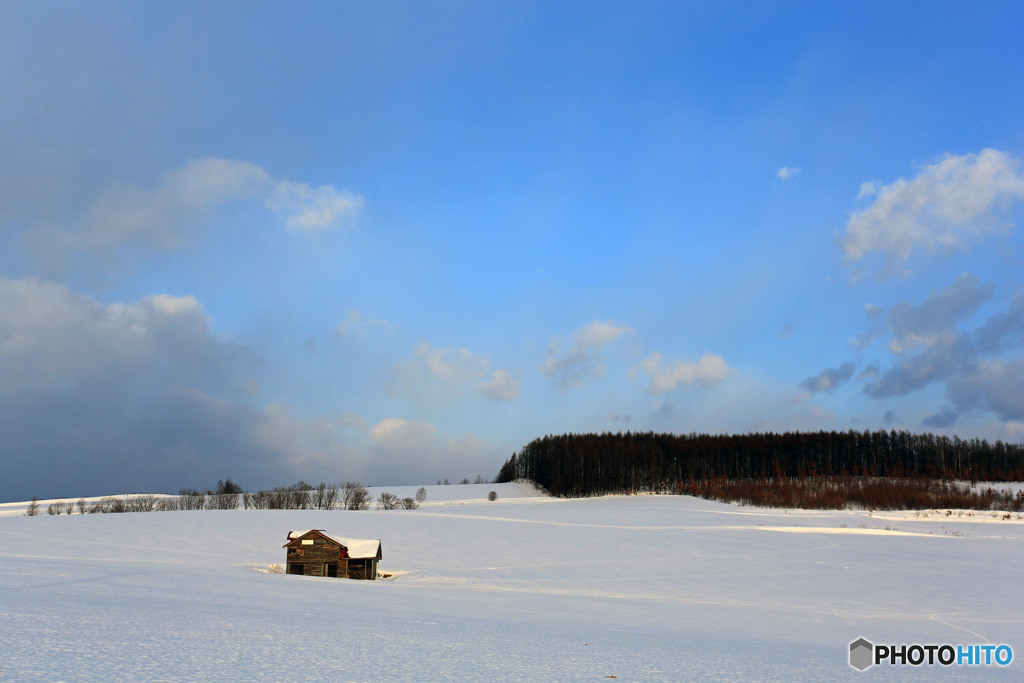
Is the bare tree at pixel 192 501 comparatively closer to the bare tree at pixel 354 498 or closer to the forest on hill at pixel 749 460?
the bare tree at pixel 354 498

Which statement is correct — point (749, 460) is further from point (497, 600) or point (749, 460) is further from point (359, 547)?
point (497, 600)

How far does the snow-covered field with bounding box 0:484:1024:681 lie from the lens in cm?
578

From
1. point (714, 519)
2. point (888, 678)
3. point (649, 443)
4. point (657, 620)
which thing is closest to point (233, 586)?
point (657, 620)

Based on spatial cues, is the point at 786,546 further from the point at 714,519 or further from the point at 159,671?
the point at 159,671

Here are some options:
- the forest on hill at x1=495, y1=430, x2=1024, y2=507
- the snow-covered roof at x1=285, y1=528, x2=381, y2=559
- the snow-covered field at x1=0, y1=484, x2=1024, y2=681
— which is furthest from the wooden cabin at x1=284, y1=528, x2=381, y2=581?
the forest on hill at x1=495, y1=430, x2=1024, y2=507

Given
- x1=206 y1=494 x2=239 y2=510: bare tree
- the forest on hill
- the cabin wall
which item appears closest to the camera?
the cabin wall

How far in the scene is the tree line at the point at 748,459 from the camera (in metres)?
90.4

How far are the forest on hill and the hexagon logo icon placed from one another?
7755 cm

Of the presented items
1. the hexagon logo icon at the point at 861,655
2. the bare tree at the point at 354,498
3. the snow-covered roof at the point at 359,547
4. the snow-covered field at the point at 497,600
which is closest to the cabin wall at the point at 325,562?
the snow-covered roof at the point at 359,547

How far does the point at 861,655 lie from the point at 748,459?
93447mm

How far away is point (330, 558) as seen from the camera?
83.4 feet

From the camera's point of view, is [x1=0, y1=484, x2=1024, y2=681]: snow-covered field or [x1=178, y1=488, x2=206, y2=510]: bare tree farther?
[x1=178, y1=488, x2=206, y2=510]: bare tree

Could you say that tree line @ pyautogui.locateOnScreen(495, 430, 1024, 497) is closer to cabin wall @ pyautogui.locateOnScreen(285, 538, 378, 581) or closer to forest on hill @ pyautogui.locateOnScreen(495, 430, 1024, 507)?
forest on hill @ pyautogui.locateOnScreen(495, 430, 1024, 507)

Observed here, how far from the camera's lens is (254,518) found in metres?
42.3
